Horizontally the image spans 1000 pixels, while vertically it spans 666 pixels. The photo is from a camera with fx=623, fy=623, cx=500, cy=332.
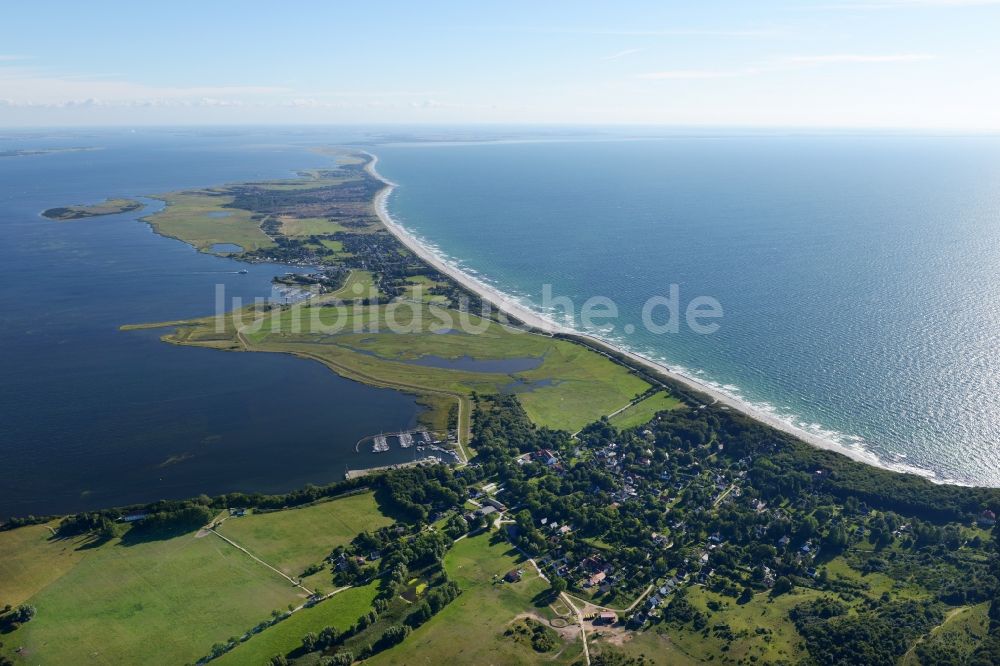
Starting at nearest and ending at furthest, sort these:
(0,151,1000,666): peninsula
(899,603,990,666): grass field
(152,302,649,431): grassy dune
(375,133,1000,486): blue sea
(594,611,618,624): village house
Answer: (899,603,990,666): grass field < (0,151,1000,666): peninsula < (594,611,618,624): village house < (375,133,1000,486): blue sea < (152,302,649,431): grassy dune

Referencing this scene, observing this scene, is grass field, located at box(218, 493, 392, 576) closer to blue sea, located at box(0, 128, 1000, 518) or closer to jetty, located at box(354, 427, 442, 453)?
blue sea, located at box(0, 128, 1000, 518)

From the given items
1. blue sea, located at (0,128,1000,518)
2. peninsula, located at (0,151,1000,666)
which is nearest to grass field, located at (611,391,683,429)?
peninsula, located at (0,151,1000,666)

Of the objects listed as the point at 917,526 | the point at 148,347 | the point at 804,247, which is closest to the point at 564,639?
the point at 917,526

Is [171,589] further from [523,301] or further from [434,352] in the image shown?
[523,301]

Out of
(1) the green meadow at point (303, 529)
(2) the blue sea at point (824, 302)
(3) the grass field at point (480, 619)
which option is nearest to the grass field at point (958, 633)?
(2) the blue sea at point (824, 302)

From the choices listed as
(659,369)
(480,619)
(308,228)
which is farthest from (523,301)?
(308,228)

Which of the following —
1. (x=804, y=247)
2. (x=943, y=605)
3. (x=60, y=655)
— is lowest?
(x=60, y=655)

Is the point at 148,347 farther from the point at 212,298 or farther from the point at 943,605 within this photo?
the point at 943,605
